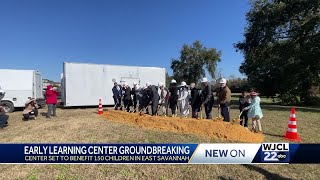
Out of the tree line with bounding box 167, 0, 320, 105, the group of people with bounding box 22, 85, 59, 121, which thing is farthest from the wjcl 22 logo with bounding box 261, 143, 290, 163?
the tree line with bounding box 167, 0, 320, 105

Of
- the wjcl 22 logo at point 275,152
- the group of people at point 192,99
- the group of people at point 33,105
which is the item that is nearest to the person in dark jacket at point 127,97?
the group of people at point 192,99

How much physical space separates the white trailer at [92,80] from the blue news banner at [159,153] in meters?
16.6

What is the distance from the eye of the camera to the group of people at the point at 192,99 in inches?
398

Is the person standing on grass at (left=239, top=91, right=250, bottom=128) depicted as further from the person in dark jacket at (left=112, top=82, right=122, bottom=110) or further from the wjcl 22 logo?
the person in dark jacket at (left=112, top=82, right=122, bottom=110)

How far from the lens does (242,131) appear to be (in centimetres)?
892

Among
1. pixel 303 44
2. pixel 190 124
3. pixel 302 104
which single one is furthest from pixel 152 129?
pixel 302 104

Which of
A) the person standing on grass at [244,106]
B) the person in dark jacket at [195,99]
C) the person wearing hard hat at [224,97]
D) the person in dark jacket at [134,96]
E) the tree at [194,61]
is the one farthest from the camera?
the tree at [194,61]

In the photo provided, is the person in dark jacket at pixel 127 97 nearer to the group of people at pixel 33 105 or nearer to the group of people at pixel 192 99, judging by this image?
the group of people at pixel 192 99

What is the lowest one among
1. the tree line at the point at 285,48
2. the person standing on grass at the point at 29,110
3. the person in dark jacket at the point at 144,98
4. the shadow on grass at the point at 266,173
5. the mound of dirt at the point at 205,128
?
the shadow on grass at the point at 266,173

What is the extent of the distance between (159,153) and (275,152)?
5.70 ft

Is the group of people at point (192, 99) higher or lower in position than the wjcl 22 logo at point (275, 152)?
higher

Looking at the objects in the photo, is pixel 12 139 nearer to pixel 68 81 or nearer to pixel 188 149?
pixel 188 149

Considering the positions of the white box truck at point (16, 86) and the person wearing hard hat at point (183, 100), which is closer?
the person wearing hard hat at point (183, 100)

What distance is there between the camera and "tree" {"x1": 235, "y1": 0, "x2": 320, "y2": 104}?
25250 mm
